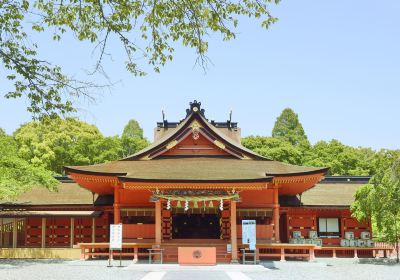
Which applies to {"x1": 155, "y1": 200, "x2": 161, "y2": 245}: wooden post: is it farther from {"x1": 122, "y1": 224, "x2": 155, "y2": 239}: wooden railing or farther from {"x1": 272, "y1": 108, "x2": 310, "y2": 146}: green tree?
{"x1": 272, "y1": 108, "x2": 310, "y2": 146}: green tree

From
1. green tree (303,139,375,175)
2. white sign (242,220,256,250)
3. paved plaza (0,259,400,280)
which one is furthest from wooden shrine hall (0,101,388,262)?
green tree (303,139,375,175)

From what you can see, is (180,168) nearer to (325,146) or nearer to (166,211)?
(166,211)

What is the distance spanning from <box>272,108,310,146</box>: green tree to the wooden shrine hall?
47024mm

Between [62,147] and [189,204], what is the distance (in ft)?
110

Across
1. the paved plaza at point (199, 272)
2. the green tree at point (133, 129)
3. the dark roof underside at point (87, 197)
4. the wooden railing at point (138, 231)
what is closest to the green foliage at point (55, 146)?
the dark roof underside at point (87, 197)

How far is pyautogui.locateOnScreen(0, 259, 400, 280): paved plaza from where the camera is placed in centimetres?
2055

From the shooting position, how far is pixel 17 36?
Answer: 1201 cm

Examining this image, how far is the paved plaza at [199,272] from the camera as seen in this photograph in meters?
Result: 20.5

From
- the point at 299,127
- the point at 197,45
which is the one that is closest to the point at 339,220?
the point at 197,45

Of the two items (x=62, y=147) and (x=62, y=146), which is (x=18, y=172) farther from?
(x=62, y=146)

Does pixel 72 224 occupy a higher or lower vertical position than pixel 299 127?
lower

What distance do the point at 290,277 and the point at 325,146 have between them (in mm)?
50638

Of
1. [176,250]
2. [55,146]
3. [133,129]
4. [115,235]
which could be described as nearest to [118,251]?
[176,250]

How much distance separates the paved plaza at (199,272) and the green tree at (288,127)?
59.2 meters
